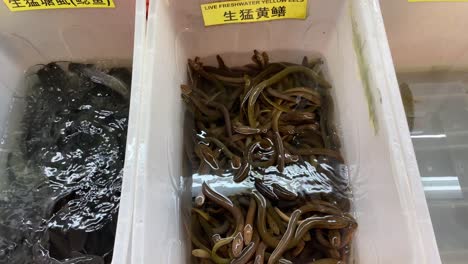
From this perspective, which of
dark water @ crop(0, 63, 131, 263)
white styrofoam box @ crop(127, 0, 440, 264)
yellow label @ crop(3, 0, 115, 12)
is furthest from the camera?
yellow label @ crop(3, 0, 115, 12)

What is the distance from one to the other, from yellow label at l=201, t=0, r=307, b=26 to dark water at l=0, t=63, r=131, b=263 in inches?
11.5

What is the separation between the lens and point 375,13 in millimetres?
920

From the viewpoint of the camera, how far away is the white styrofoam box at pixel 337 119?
760 mm

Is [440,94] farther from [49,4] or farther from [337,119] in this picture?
[49,4]

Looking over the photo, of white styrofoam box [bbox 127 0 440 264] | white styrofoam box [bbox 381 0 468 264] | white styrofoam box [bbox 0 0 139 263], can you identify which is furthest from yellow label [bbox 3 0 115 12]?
white styrofoam box [bbox 381 0 468 264]

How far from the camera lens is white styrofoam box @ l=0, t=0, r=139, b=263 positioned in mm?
1076

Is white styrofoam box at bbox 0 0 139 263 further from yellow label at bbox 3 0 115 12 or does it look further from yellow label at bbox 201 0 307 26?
yellow label at bbox 201 0 307 26

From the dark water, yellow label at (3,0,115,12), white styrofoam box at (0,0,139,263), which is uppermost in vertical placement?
yellow label at (3,0,115,12)

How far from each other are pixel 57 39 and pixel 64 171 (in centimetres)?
39

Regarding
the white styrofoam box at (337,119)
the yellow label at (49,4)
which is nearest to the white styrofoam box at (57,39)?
the yellow label at (49,4)

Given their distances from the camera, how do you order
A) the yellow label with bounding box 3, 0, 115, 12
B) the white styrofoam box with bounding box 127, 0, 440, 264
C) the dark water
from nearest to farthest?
the white styrofoam box with bounding box 127, 0, 440, 264 < the dark water < the yellow label with bounding box 3, 0, 115, 12

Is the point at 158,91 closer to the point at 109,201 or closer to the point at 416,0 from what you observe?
the point at 109,201

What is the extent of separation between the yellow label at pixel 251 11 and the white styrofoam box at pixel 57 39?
7.9 inches

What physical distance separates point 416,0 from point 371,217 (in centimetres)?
53
